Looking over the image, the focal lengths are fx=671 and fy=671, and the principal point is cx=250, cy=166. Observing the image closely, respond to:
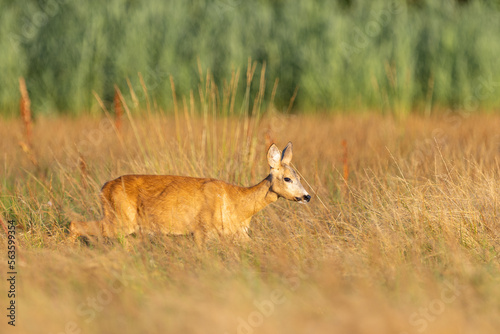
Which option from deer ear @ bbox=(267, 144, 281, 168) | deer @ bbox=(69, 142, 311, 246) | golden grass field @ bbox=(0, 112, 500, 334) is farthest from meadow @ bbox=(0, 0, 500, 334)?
deer ear @ bbox=(267, 144, 281, 168)

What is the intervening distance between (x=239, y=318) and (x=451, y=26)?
37.3ft

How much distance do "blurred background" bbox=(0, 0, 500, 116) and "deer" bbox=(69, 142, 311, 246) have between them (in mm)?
6788

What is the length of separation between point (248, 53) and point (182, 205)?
824cm

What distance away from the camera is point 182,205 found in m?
4.93

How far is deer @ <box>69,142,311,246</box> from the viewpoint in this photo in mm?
4895

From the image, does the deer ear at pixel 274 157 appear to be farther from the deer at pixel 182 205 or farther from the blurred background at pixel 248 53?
the blurred background at pixel 248 53

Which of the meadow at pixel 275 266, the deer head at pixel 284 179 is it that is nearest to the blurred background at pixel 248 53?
the meadow at pixel 275 266

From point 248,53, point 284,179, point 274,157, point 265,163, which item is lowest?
point 248,53

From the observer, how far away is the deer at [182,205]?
489 cm

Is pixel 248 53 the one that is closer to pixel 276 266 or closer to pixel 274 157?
pixel 274 157

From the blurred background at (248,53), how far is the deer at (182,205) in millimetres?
6788

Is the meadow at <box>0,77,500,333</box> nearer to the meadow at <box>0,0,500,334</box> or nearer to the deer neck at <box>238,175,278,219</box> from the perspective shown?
the meadow at <box>0,0,500,334</box>

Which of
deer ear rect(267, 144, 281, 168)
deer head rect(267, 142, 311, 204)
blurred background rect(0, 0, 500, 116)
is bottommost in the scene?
blurred background rect(0, 0, 500, 116)

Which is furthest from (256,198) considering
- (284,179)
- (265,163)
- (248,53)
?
(248,53)
